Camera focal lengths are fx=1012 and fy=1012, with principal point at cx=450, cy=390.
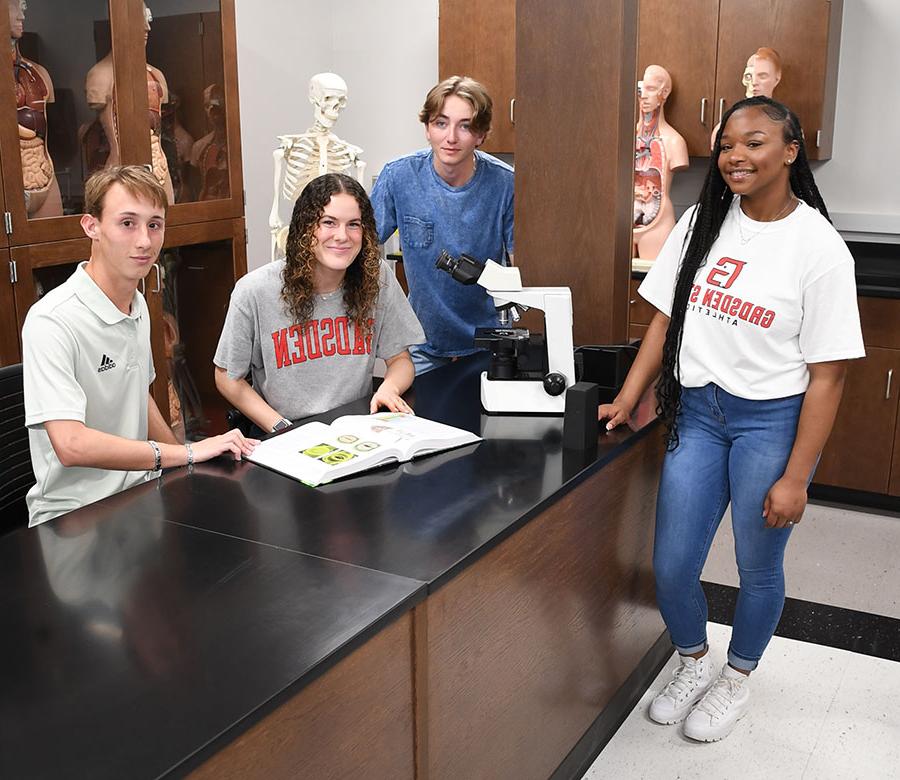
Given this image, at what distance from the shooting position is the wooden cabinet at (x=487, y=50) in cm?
448

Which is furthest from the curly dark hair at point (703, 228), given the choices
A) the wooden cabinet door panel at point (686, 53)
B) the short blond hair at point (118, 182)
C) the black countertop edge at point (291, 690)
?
the wooden cabinet door panel at point (686, 53)

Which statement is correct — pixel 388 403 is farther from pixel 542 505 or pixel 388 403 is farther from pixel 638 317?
pixel 638 317

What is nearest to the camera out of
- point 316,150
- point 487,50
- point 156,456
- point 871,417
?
point 156,456

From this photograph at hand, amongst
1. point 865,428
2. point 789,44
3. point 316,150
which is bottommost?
point 865,428

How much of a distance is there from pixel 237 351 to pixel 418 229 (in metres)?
0.71

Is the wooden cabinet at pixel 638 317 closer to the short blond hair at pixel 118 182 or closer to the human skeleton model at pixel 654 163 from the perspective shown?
the human skeleton model at pixel 654 163

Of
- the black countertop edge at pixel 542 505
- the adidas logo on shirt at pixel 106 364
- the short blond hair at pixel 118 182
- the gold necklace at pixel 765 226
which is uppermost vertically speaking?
the short blond hair at pixel 118 182

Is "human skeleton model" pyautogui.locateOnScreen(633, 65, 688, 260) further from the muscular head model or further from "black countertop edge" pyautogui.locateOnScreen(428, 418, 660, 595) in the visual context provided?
"black countertop edge" pyautogui.locateOnScreen(428, 418, 660, 595)

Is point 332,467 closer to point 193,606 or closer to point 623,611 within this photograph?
point 193,606

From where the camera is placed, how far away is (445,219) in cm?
286

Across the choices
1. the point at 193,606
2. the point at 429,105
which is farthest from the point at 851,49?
the point at 193,606

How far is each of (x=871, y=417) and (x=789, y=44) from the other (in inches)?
57.3

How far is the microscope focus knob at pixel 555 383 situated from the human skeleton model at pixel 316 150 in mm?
2091

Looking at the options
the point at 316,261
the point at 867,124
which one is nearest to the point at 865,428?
the point at 867,124
